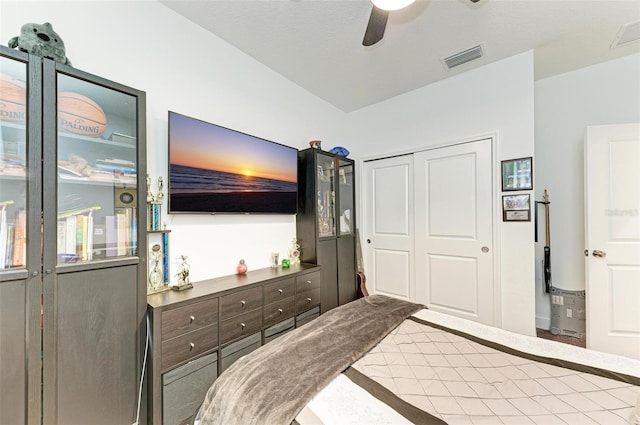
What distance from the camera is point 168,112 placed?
175cm

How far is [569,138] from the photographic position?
274 cm

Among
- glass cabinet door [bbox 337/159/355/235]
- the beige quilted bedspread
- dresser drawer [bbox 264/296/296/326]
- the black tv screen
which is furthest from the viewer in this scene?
glass cabinet door [bbox 337/159/355/235]

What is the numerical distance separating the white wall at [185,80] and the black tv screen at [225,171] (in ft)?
0.44

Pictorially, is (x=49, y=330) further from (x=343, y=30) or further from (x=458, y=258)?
(x=458, y=258)

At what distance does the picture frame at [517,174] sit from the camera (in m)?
2.38

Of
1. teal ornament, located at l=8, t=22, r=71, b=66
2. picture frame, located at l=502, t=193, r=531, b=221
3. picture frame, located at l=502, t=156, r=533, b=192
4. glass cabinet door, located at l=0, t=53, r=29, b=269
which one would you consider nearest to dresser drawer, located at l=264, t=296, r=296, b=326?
glass cabinet door, located at l=0, t=53, r=29, b=269

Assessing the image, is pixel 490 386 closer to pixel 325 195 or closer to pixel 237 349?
pixel 237 349

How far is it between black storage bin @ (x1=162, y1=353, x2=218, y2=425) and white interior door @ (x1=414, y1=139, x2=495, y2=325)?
2430 mm

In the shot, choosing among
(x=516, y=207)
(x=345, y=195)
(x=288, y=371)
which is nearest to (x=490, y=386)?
(x=288, y=371)

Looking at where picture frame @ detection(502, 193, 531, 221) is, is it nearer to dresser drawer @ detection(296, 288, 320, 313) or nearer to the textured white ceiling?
the textured white ceiling

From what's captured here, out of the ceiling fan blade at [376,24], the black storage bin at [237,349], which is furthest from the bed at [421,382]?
the ceiling fan blade at [376,24]

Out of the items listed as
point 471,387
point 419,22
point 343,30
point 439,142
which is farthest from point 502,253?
point 343,30

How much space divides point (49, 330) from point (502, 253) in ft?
11.1

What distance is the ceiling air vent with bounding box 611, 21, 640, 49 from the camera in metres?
2.07
